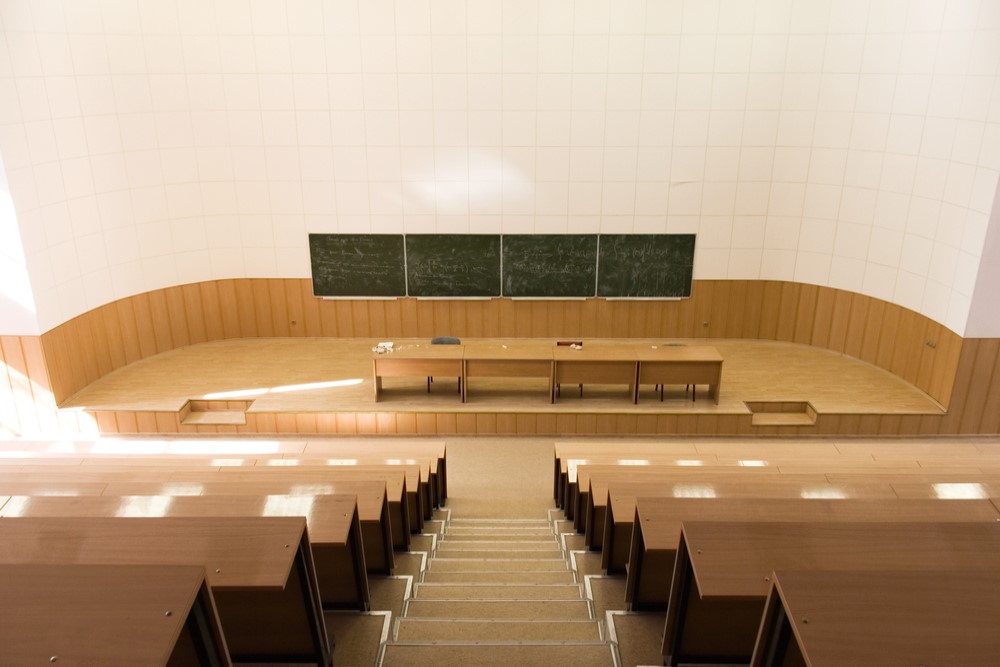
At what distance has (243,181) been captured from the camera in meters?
10.4

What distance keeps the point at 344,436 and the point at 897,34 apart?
886 centimetres

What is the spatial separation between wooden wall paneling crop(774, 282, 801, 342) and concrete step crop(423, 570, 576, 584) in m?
7.82

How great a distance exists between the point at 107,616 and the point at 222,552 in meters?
0.70

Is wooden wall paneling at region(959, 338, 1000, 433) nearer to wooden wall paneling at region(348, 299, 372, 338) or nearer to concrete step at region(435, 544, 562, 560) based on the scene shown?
concrete step at region(435, 544, 562, 560)

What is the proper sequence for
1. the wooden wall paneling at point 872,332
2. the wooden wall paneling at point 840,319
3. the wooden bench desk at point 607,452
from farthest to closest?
1. the wooden wall paneling at point 840,319
2. the wooden wall paneling at point 872,332
3. the wooden bench desk at point 607,452

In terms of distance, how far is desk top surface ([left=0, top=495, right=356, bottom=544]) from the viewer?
3.03 meters

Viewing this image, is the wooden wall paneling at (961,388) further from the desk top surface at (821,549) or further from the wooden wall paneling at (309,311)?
the wooden wall paneling at (309,311)

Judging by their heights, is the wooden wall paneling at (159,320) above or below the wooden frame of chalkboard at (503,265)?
below

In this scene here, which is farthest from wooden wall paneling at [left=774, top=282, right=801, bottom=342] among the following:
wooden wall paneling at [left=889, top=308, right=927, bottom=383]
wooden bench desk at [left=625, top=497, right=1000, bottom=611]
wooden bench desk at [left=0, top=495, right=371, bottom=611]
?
wooden bench desk at [left=0, top=495, right=371, bottom=611]

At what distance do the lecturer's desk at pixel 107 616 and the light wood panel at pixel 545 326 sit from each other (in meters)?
7.02

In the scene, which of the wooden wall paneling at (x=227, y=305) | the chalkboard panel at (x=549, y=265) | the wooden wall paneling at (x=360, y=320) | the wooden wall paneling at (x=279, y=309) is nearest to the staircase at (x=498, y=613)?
the chalkboard panel at (x=549, y=265)

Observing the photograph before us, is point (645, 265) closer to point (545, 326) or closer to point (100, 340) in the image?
point (545, 326)

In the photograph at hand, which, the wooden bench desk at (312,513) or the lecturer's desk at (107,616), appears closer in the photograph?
the lecturer's desk at (107,616)

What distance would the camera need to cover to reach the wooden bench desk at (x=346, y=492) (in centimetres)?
376
